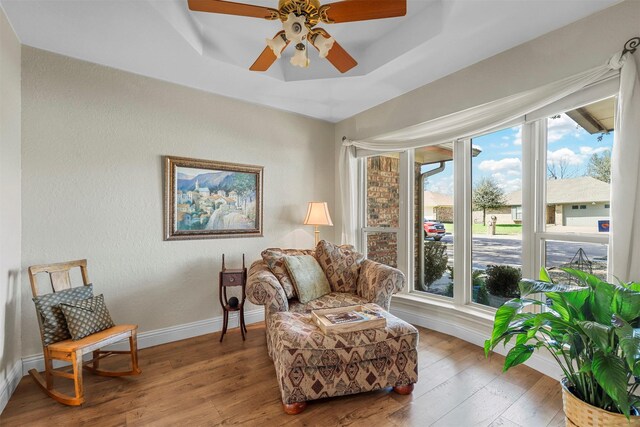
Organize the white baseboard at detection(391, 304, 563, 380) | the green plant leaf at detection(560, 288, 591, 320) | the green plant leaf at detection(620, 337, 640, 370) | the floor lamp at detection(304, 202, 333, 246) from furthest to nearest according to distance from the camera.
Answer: the floor lamp at detection(304, 202, 333, 246), the white baseboard at detection(391, 304, 563, 380), the green plant leaf at detection(560, 288, 591, 320), the green plant leaf at detection(620, 337, 640, 370)

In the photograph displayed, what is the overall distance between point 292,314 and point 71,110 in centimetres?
248

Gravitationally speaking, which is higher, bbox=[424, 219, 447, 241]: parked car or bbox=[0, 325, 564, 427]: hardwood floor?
bbox=[424, 219, 447, 241]: parked car

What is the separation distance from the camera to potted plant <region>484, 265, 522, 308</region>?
264 centimetres

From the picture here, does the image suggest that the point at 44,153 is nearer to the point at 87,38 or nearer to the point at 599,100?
the point at 87,38

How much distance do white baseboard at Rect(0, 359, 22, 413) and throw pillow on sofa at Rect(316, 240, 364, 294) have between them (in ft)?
7.86

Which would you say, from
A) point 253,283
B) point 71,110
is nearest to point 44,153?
point 71,110

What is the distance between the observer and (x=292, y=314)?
2.28m

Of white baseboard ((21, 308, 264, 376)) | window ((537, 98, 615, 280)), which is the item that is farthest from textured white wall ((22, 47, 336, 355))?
window ((537, 98, 615, 280))

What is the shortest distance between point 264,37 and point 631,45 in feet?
8.60

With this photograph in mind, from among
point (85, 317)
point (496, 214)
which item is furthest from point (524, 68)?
point (85, 317)

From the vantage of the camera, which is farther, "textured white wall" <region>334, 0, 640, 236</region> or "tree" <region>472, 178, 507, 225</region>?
"tree" <region>472, 178, 507, 225</region>

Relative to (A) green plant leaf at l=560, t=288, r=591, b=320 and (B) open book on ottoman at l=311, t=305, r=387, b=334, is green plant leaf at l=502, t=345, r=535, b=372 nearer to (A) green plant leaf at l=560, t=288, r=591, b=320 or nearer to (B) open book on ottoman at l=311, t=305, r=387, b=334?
(A) green plant leaf at l=560, t=288, r=591, b=320

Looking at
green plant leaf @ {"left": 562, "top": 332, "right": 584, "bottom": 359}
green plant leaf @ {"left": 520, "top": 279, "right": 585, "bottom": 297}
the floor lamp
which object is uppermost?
the floor lamp

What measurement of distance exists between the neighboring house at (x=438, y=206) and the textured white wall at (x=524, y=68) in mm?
832
